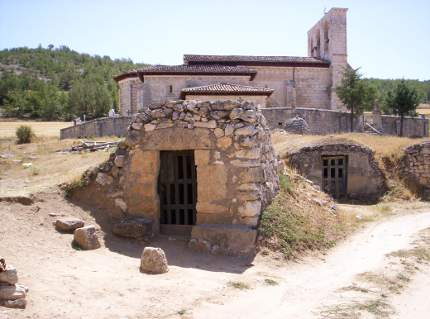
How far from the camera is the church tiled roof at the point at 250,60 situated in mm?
32188

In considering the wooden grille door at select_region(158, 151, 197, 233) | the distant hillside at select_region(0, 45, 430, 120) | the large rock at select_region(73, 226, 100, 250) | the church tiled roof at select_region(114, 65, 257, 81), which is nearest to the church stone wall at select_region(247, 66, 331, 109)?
the church tiled roof at select_region(114, 65, 257, 81)

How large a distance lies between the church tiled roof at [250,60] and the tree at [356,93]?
4880 mm

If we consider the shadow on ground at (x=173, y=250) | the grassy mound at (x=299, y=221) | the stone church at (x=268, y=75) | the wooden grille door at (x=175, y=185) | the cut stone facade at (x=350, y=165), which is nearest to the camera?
the shadow on ground at (x=173, y=250)

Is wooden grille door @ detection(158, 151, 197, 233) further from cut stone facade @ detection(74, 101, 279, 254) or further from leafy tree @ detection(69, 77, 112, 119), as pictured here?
leafy tree @ detection(69, 77, 112, 119)

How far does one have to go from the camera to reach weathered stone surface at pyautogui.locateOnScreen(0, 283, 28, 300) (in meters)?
4.10

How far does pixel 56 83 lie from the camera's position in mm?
73500

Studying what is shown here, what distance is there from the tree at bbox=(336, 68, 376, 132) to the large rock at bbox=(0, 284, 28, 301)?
27228mm

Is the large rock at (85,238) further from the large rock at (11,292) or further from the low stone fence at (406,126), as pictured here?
the low stone fence at (406,126)

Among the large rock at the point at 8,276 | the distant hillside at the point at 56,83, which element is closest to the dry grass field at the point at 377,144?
the large rock at the point at 8,276

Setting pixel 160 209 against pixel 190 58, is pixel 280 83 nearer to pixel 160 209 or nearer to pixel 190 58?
pixel 190 58

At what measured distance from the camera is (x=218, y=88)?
24.4 m

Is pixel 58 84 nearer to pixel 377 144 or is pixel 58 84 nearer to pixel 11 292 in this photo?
pixel 377 144

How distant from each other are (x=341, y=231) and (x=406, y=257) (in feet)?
5.63

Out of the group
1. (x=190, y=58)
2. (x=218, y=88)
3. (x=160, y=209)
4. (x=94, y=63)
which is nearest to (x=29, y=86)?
(x=94, y=63)
